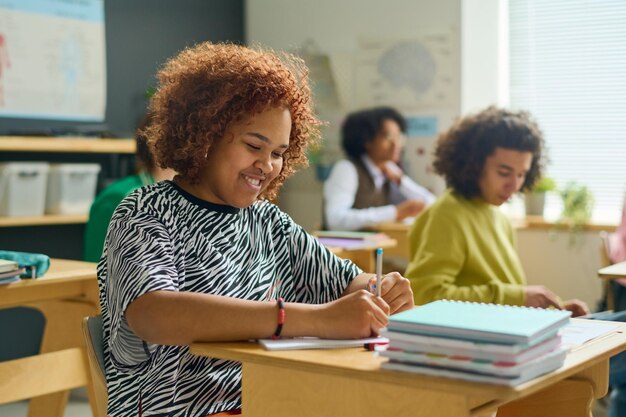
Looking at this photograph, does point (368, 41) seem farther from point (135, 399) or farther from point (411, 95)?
point (135, 399)

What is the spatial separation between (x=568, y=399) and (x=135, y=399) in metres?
0.85

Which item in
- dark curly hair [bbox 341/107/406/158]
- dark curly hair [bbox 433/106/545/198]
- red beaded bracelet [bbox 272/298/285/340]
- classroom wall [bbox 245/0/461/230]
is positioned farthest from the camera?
classroom wall [bbox 245/0/461/230]

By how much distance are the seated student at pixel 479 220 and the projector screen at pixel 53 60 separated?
8.08 feet

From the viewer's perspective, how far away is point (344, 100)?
229 inches

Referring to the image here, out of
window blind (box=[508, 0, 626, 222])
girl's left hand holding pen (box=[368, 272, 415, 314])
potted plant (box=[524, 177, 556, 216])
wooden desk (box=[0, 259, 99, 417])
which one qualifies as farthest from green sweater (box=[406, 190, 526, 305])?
window blind (box=[508, 0, 626, 222])

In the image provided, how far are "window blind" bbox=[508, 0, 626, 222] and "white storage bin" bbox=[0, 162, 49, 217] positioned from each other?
9.68ft

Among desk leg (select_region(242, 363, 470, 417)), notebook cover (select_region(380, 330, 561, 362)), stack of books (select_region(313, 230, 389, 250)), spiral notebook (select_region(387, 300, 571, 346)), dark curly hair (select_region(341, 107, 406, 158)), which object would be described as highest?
dark curly hair (select_region(341, 107, 406, 158))

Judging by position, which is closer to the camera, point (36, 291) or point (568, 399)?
point (568, 399)

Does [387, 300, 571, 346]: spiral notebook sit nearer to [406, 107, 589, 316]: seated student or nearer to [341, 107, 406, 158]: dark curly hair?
[406, 107, 589, 316]: seated student

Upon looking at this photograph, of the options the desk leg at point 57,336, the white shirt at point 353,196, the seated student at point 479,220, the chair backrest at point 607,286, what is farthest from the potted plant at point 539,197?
the desk leg at point 57,336

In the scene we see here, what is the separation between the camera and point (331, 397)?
1.44 meters

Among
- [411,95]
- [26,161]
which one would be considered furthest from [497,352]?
[411,95]

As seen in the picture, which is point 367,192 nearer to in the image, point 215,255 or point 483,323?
point 215,255

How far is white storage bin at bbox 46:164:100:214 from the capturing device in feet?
15.2
